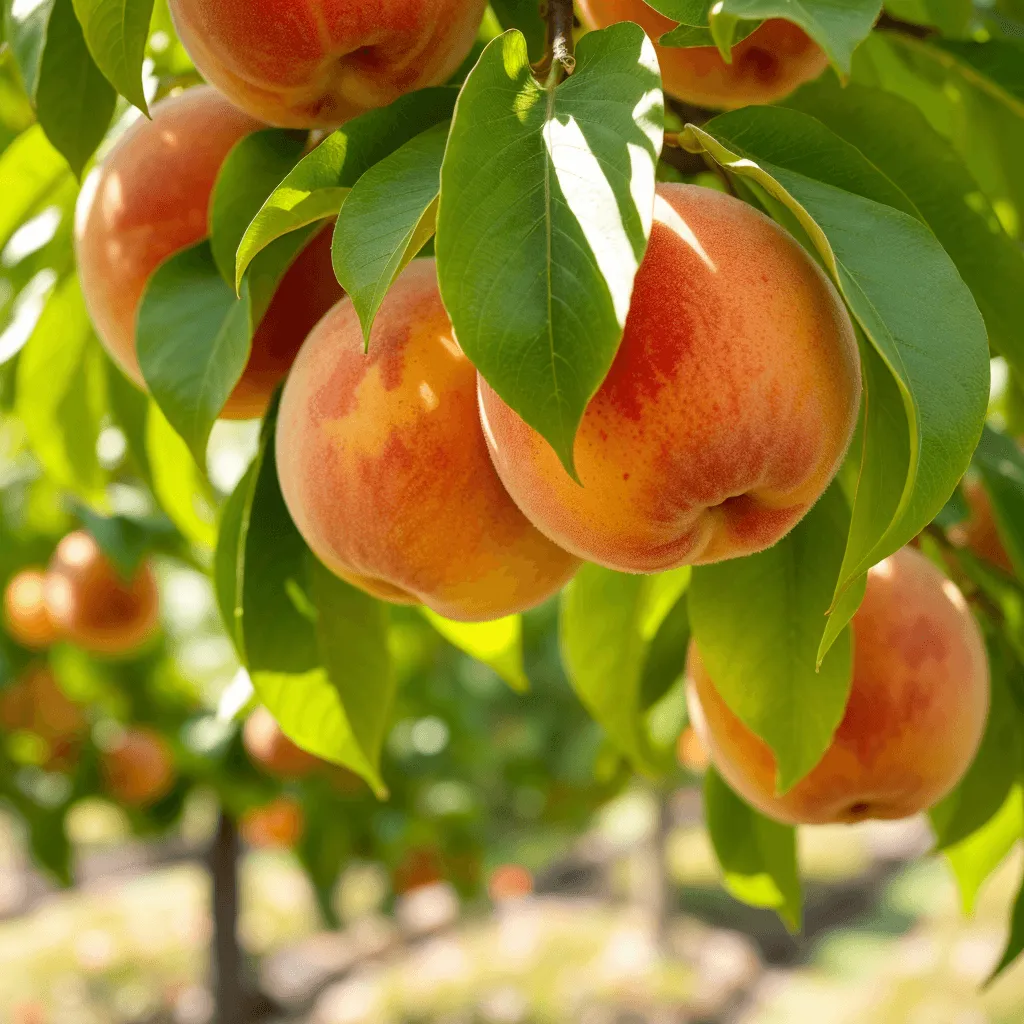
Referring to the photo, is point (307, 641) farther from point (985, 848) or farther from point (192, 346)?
point (985, 848)

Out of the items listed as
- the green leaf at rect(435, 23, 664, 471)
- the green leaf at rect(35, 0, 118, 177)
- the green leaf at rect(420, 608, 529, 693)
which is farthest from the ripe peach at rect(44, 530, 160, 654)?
the green leaf at rect(435, 23, 664, 471)

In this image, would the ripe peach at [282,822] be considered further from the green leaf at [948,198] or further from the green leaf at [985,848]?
the green leaf at [948,198]

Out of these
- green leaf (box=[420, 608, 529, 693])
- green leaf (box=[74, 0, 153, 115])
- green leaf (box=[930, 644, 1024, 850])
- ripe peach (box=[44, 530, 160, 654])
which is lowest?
Result: ripe peach (box=[44, 530, 160, 654])

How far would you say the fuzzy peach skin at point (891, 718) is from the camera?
841 millimetres

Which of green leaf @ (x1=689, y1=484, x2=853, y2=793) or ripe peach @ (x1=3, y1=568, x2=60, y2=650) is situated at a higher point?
green leaf @ (x1=689, y1=484, x2=853, y2=793)

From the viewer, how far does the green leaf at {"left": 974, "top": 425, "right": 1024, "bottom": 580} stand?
948 millimetres

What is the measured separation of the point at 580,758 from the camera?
3977 millimetres

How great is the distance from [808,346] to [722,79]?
23 centimetres

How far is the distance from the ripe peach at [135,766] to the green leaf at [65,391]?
6.92 feet

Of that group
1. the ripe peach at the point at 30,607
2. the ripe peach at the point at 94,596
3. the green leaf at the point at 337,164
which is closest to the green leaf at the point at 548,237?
the green leaf at the point at 337,164

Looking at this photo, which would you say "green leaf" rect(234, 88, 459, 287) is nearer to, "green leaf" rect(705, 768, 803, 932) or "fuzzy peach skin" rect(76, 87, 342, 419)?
"fuzzy peach skin" rect(76, 87, 342, 419)

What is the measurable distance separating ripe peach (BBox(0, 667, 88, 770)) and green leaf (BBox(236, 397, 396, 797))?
267 centimetres

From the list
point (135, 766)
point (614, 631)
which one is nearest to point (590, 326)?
point (614, 631)

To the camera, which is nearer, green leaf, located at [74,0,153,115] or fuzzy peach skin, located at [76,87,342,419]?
green leaf, located at [74,0,153,115]
